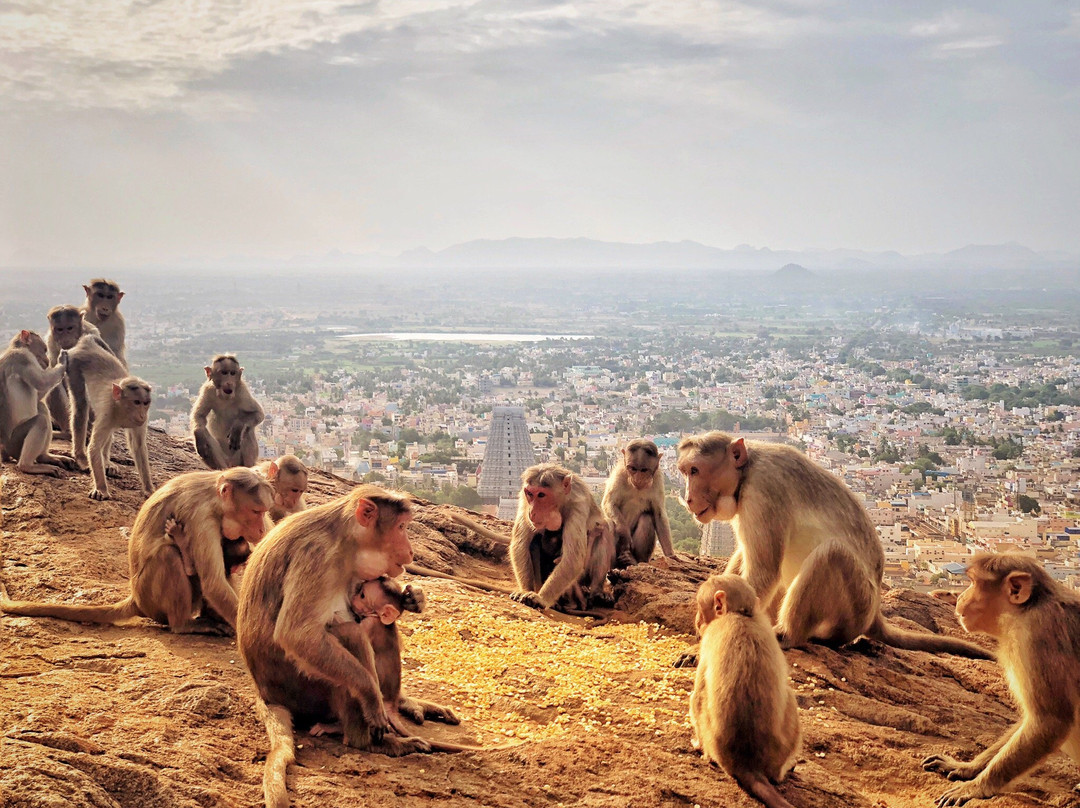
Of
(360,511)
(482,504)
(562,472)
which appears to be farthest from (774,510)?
(482,504)

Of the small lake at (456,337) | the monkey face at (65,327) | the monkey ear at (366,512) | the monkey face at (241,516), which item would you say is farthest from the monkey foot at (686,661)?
the small lake at (456,337)

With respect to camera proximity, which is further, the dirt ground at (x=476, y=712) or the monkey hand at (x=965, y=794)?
the monkey hand at (x=965, y=794)

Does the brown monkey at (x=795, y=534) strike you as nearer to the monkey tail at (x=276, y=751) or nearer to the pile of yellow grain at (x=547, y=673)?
the pile of yellow grain at (x=547, y=673)

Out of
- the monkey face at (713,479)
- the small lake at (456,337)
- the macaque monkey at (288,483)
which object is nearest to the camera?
the monkey face at (713,479)

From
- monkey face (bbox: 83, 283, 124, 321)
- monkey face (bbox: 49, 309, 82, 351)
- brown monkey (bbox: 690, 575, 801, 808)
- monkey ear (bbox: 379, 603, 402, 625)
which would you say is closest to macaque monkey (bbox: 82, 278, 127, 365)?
monkey face (bbox: 83, 283, 124, 321)

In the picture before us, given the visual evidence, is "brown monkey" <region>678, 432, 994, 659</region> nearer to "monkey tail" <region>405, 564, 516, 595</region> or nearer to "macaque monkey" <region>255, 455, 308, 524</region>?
"monkey tail" <region>405, 564, 516, 595</region>

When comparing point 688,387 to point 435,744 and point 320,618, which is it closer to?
point 435,744

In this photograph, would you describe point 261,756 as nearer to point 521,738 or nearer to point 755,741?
point 521,738
